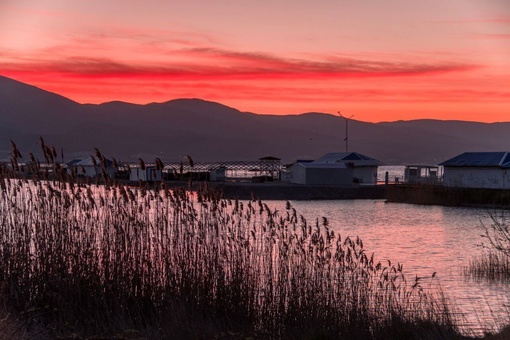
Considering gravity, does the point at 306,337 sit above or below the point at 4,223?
below

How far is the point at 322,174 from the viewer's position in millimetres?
83375

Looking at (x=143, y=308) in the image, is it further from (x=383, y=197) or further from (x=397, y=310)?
(x=383, y=197)

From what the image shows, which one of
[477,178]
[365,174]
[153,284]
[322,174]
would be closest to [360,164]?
[365,174]

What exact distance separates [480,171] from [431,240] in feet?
94.4

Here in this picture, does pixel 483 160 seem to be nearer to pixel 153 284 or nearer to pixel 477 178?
pixel 477 178

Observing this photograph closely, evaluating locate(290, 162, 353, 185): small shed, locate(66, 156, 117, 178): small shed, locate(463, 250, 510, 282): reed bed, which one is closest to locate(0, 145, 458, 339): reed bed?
locate(66, 156, 117, 178): small shed

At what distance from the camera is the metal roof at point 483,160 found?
66.5m

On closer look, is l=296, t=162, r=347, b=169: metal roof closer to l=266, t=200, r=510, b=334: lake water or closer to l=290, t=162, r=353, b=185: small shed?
l=290, t=162, r=353, b=185: small shed

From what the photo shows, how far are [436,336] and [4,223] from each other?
7507 millimetres

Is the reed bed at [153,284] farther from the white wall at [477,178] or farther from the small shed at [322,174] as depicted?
the small shed at [322,174]

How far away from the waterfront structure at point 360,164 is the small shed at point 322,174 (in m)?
1.84

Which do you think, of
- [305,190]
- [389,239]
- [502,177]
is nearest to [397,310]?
[389,239]

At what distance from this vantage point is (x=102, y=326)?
45.6ft

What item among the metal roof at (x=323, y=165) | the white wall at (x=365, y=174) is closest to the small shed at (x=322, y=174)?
the metal roof at (x=323, y=165)
